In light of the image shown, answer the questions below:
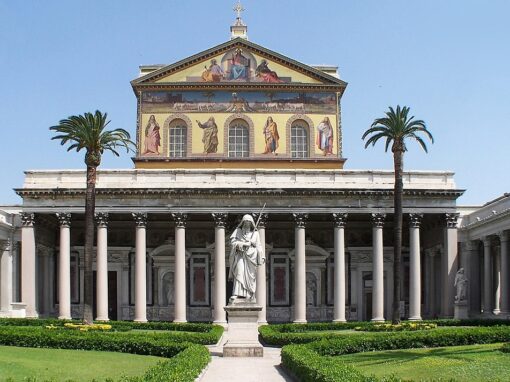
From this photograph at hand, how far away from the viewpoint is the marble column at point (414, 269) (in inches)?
2186

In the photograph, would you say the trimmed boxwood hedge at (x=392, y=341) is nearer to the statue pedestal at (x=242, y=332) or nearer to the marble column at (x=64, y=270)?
the statue pedestal at (x=242, y=332)

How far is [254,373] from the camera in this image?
25469mm

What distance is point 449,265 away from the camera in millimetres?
55812

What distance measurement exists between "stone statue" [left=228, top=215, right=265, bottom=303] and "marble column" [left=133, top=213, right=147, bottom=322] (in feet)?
81.9

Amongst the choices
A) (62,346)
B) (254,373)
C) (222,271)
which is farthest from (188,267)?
(254,373)

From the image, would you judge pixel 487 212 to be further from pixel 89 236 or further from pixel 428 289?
pixel 89 236

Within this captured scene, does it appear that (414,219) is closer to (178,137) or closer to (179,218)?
(179,218)

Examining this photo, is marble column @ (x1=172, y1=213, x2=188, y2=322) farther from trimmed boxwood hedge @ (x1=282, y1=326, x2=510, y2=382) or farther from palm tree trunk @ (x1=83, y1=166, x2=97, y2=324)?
trimmed boxwood hedge @ (x1=282, y1=326, x2=510, y2=382)

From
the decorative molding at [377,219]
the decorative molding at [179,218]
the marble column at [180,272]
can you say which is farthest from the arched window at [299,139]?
the marble column at [180,272]

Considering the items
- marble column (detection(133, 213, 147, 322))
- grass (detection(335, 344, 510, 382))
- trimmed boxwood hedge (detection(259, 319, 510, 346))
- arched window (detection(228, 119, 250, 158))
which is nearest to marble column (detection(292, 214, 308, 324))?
trimmed boxwood hedge (detection(259, 319, 510, 346))

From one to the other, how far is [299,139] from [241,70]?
6.18 metres

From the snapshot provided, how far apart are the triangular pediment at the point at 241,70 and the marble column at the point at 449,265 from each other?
1249 cm

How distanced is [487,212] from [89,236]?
24.0m

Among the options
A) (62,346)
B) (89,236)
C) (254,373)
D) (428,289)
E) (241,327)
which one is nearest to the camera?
(254,373)
